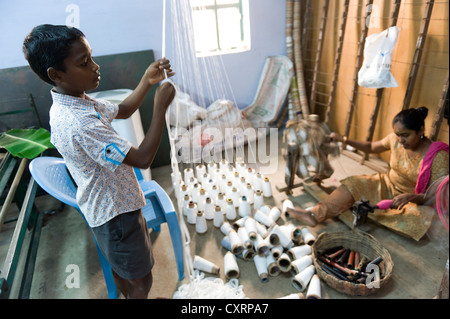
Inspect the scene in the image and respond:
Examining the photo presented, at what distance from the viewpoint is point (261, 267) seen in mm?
1842

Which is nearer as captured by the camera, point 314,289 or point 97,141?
point 97,141

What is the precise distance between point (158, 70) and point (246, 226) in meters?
1.27

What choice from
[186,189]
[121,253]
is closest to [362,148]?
[186,189]

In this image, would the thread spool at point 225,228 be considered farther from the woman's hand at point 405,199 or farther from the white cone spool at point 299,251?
the woman's hand at point 405,199

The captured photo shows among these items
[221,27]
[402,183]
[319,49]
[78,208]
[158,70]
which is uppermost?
[221,27]

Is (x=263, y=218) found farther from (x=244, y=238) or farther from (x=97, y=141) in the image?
(x=97, y=141)

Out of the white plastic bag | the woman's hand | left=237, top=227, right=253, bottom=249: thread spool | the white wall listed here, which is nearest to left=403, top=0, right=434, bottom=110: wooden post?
the white plastic bag

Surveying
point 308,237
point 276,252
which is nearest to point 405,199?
point 308,237

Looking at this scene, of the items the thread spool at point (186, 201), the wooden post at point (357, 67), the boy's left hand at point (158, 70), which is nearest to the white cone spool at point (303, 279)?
the thread spool at point (186, 201)

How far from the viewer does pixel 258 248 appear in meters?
1.94

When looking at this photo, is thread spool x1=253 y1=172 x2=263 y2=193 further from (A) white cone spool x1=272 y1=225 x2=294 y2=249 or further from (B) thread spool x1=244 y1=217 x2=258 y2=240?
(A) white cone spool x1=272 y1=225 x2=294 y2=249

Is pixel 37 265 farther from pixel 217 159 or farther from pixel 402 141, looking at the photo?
pixel 402 141

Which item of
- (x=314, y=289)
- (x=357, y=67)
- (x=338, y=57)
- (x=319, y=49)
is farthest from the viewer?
(x=319, y=49)
